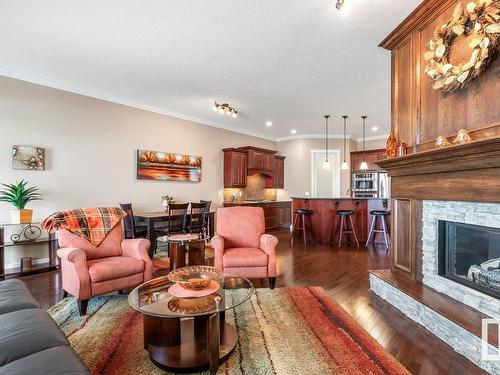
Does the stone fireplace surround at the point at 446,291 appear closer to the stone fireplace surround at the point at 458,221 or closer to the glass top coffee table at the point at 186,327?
the stone fireplace surround at the point at 458,221

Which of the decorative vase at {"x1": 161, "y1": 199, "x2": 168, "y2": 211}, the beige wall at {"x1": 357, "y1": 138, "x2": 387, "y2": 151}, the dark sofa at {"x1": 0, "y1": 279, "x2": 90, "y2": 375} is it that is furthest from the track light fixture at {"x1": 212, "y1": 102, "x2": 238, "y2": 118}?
the beige wall at {"x1": 357, "y1": 138, "x2": 387, "y2": 151}

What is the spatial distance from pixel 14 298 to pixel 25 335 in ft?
2.01

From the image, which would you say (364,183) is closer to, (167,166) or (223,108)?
(223,108)

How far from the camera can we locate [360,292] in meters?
3.08

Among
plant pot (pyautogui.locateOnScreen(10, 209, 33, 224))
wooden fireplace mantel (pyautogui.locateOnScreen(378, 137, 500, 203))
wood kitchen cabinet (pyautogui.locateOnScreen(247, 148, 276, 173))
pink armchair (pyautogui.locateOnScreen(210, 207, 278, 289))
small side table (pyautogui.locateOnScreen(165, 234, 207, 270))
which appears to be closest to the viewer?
wooden fireplace mantel (pyautogui.locateOnScreen(378, 137, 500, 203))

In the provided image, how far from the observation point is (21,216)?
3668 mm

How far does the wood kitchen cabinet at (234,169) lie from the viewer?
703 cm

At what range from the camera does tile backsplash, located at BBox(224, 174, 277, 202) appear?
774cm

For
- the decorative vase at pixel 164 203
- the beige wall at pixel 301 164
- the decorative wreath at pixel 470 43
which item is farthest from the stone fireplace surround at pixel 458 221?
the beige wall at pixel 301 164

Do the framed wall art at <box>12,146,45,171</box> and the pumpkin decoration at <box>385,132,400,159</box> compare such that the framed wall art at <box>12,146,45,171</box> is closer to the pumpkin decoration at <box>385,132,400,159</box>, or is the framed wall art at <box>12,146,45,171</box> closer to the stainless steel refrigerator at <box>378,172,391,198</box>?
the pumpkin decoration at <box>385,132,400,159</box>

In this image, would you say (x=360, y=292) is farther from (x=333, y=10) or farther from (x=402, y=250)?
(x=333, y=10)

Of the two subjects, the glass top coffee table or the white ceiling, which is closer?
the glass top coffee table

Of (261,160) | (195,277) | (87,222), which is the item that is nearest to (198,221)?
(87,222)

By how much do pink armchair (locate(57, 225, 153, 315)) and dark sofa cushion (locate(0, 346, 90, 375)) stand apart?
4.85ft
